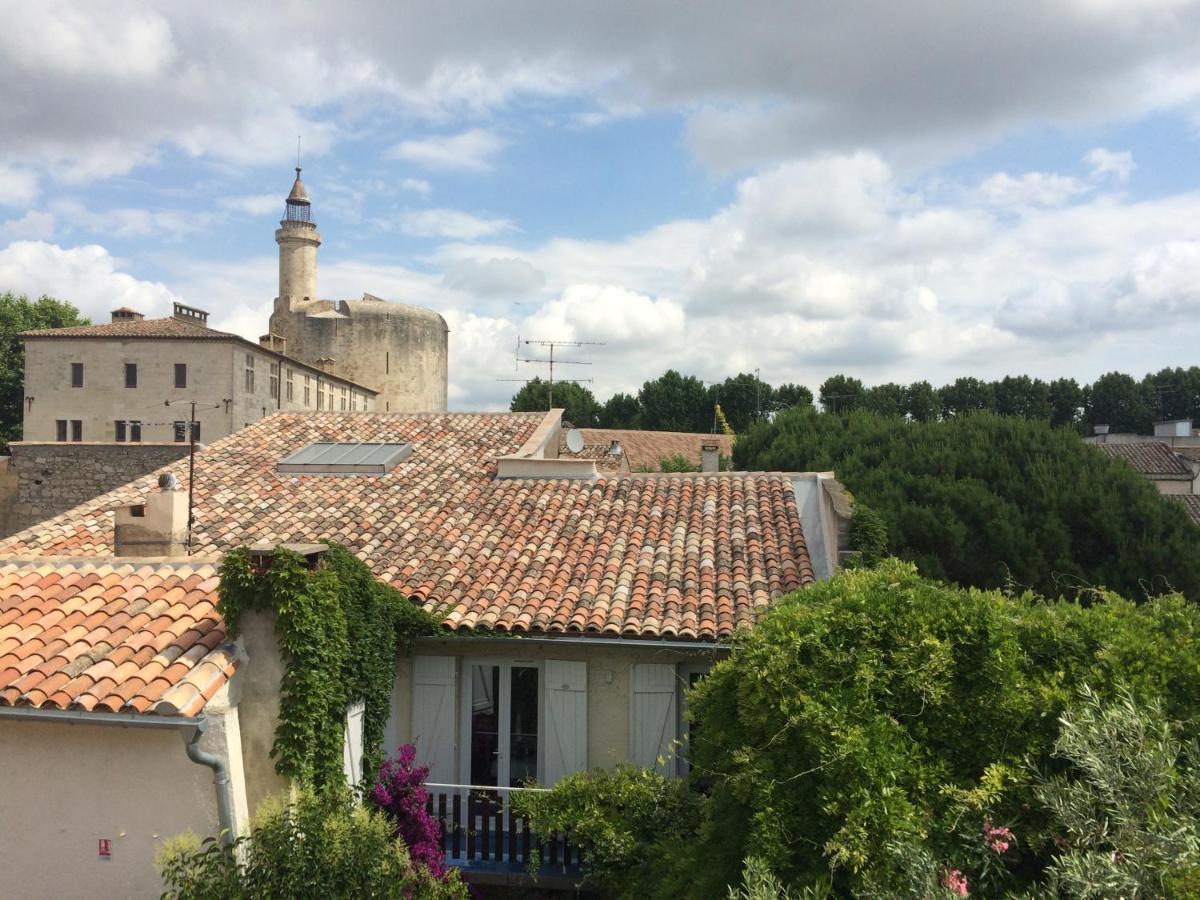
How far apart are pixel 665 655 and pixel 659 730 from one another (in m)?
0.92

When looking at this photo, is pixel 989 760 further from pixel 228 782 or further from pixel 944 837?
pixel 228 782

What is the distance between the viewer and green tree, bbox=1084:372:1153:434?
2911 inches

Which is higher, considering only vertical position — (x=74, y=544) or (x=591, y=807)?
(x=74, y=544)

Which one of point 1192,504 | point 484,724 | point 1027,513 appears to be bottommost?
point 484,724

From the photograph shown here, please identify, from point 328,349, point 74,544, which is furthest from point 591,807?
point 328,349

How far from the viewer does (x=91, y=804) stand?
7.47m

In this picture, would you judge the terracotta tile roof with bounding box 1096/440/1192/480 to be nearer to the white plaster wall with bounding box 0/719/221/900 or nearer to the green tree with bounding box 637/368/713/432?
the green tree with bounding box 637/368/713/432

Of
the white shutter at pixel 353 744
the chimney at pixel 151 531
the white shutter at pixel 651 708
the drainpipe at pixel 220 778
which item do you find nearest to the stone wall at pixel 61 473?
the chimney at pixel 151 531

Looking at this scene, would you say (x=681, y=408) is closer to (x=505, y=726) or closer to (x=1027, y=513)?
(x=1027, y=513)

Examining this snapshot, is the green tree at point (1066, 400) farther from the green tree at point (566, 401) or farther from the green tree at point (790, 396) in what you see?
the green tree at point (566, 401)

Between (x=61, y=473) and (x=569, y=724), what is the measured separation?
26.6 metres

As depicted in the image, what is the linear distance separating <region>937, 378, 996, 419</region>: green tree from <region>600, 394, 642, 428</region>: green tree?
25.3m

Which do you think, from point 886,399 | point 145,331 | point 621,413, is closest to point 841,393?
point 886,399

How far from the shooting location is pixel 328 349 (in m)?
55.0
